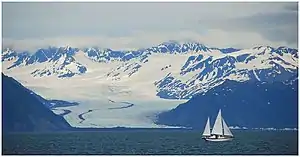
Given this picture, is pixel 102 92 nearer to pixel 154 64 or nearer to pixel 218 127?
pixel 154 64

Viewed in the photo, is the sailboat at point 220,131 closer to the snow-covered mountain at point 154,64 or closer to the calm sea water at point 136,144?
the calm sea water at point 136,144

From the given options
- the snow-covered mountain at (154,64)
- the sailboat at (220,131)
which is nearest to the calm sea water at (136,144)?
the sailboat at (220,131)

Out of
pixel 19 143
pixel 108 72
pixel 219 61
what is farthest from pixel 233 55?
pixel 19 143

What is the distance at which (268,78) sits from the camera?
943 centimetres

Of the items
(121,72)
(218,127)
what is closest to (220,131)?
(218,127)

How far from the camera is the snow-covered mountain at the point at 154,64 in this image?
30.9ft

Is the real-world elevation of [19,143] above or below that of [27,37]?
below

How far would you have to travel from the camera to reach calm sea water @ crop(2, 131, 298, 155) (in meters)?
9.41

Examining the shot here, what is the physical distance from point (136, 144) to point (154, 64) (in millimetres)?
470

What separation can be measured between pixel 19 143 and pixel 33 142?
0.26 ft

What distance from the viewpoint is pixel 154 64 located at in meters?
9.45

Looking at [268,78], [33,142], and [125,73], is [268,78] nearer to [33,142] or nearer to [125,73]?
[125,73]

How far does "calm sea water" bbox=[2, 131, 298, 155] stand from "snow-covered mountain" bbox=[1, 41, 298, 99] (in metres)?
0.29

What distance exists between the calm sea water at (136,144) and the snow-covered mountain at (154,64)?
29 cm
